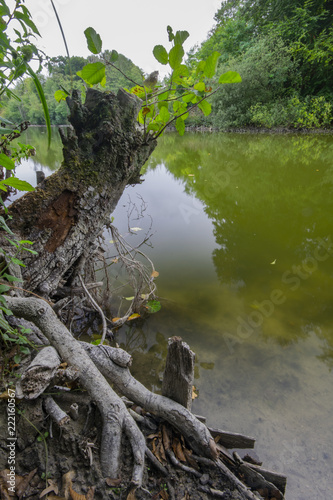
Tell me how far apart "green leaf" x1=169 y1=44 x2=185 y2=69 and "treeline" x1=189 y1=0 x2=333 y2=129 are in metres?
19.1

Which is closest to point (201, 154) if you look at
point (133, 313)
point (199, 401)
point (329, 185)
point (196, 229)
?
point (329, 185)

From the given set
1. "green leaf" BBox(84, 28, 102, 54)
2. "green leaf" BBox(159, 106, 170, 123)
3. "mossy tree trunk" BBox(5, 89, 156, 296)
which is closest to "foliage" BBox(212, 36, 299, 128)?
"mossy tree trunk" BBox(5, 89, 156, 296)

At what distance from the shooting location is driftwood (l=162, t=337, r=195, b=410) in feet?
4.34

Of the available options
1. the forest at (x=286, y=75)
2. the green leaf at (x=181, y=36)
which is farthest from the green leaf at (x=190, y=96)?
the forest at (x=286, y=75)

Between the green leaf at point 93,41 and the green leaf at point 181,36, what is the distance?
38 cm

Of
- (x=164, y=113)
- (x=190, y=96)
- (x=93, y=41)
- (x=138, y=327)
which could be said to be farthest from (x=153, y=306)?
(x=93, y=41)

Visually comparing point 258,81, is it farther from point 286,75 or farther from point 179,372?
point 179,372

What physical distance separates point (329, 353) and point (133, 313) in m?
2.00

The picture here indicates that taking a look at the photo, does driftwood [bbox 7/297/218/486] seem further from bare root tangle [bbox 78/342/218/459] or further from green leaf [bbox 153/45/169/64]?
green leaf [bbox 153/45/169/64]

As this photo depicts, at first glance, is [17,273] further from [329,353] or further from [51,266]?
[329,353]

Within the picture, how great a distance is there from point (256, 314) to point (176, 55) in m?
2.59

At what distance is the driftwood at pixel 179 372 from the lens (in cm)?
132

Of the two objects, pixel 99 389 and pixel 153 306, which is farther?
pixel 153 306

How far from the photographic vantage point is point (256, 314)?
2.89m
